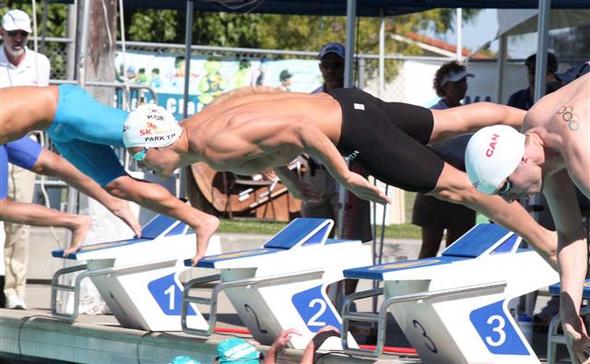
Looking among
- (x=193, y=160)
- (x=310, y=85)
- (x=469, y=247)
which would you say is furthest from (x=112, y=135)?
(x=310, y=85)

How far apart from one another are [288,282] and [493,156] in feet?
9.83

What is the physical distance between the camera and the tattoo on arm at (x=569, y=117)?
208 inches

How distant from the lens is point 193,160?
8031 mm

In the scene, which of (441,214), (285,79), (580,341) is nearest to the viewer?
(580,341)

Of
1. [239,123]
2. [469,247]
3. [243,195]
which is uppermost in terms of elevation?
[239,123]

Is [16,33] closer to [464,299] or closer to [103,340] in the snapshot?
[103,340]

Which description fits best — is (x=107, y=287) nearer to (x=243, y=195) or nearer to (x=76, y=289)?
(x=76, y=289)

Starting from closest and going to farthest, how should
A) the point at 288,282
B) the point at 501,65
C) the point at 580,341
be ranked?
1. the point at 580,341
2. the point at 288,282
3. the point at 501,65

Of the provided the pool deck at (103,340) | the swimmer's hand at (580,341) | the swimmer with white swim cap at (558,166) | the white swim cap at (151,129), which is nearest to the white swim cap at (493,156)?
the swimmer with white swim cap at (558,166)

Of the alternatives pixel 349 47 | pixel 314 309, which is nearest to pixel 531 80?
pixel 349 47

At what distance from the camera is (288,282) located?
8250 millimetres

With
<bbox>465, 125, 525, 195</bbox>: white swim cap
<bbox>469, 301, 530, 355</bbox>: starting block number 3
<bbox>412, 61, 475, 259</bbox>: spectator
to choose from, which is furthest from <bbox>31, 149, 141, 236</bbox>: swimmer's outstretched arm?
<bbox>465, 125, 525, 195</bbox>: white swim cap

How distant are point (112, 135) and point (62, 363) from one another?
5.67ft

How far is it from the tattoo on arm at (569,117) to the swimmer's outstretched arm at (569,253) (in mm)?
303
